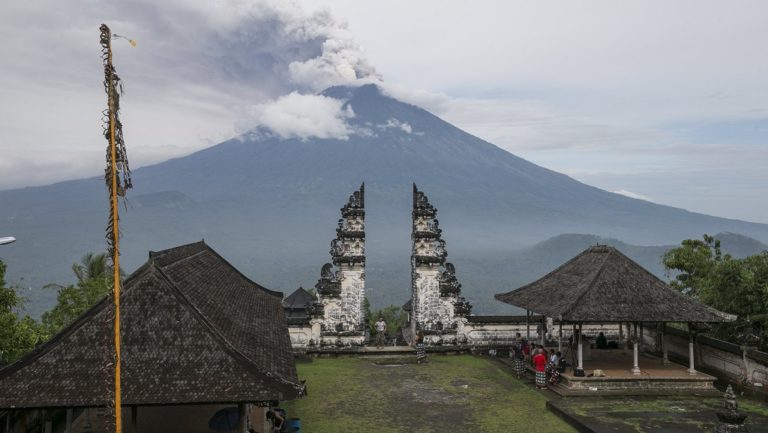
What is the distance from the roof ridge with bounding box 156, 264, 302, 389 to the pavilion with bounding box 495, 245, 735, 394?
9.56 m

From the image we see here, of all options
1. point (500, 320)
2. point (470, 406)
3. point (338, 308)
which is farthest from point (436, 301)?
point (470, 406)

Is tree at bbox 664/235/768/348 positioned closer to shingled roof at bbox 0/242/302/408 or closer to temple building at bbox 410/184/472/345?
temple building at bbox 410/184/472/345

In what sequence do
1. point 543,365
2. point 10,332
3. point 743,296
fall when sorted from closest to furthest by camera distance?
point 10,332, point 543,365, point 743,296

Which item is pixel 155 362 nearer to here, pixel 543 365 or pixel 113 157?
pixel 113 157

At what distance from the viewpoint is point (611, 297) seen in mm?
17906

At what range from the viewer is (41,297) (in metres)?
121

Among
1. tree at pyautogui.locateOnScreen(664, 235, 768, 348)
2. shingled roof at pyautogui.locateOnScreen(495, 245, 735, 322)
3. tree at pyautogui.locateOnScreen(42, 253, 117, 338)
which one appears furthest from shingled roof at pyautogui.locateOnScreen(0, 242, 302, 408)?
tree at pyautogui.locateOnScreen(664, 235, 768, 348)

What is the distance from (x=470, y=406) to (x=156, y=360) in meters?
8.50

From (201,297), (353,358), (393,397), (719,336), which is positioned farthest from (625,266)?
(201,297)

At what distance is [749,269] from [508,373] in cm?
851

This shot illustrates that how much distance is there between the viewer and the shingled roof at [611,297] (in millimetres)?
17203

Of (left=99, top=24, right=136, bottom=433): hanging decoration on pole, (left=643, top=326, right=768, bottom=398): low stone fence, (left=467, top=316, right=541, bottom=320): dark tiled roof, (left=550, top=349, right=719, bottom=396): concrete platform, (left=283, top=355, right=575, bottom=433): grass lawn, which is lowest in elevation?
(left=283, top=355, right=575, bottom=433): grass lawn

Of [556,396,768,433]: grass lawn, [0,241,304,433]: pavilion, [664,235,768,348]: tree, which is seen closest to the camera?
[0,241,304,433]: pavilion

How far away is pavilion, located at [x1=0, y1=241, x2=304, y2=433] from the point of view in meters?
9.90
